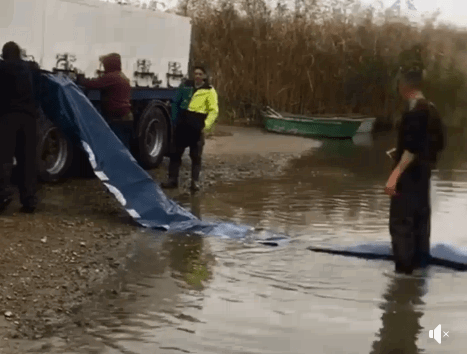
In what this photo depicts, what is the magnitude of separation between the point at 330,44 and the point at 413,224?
22133 mm

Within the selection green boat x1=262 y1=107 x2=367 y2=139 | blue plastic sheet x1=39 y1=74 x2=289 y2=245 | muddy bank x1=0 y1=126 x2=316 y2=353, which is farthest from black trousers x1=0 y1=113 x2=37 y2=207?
green boat x1=262 y1=107 x2=367 y2=139

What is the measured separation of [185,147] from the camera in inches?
517

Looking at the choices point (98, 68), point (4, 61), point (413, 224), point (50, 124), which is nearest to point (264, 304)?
point (413, 224)

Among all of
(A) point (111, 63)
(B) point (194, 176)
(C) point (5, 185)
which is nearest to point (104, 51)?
(A) point (111, 63)

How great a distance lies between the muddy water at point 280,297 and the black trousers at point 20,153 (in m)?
1.87

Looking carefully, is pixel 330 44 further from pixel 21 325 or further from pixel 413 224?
pixel 21 325

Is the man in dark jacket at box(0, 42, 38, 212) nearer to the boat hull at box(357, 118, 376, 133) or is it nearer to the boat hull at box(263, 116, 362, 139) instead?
the boat hull at box(263, 116, 362, 139)

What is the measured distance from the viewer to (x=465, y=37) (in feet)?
109

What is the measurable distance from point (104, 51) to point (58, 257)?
21.1 ft

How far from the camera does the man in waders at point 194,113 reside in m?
12.6

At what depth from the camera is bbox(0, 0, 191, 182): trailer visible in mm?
11844

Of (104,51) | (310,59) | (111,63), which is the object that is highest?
(310,59)

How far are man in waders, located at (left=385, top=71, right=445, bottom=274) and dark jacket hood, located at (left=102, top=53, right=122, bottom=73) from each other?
19.3 feet

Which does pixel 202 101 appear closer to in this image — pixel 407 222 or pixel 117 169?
pixel 117 169
